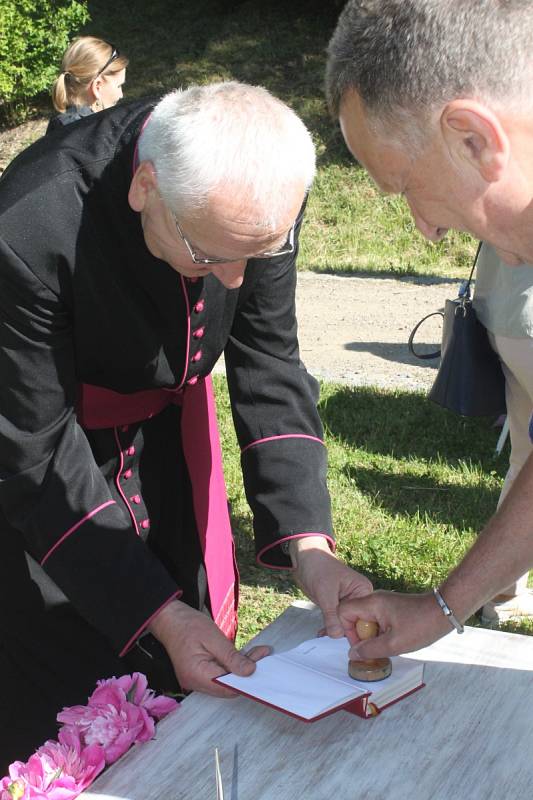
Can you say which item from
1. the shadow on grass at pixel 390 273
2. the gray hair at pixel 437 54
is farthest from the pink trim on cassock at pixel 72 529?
the shadow on grass at pixel 390 273

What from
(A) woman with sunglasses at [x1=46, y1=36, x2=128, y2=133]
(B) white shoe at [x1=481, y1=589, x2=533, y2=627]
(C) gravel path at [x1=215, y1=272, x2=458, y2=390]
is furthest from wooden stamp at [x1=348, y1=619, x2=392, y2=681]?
(A) woman with sunglasses at [x1=46, y1=36, x2=128, y2=133]

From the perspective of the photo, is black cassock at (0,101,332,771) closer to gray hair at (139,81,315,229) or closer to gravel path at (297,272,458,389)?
gray hair at (139,81,315,229)

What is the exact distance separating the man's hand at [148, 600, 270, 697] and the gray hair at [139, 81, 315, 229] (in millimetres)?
797

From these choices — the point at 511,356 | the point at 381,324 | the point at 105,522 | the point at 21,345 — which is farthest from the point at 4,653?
the point at 381,324

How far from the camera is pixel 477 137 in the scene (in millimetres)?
1492

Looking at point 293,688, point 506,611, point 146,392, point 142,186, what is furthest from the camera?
point 506,611

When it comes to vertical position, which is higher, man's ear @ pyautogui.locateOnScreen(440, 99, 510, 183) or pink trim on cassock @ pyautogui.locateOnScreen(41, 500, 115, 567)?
man's ear @ pyautogui.locateOnScreen(440, 99, 510, 183)

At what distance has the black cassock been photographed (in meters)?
2.16

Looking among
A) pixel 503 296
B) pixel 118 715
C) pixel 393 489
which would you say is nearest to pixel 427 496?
pixel 393 489

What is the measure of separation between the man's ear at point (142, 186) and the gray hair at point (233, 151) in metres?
0.05

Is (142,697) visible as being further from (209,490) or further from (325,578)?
(209,490)

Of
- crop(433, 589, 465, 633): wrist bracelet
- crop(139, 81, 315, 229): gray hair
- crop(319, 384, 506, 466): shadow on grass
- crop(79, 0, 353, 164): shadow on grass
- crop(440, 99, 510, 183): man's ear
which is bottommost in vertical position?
crop(319, 384, 506, 466): shadow on grass

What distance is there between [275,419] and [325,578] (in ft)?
1.41

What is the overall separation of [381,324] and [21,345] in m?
5.95
